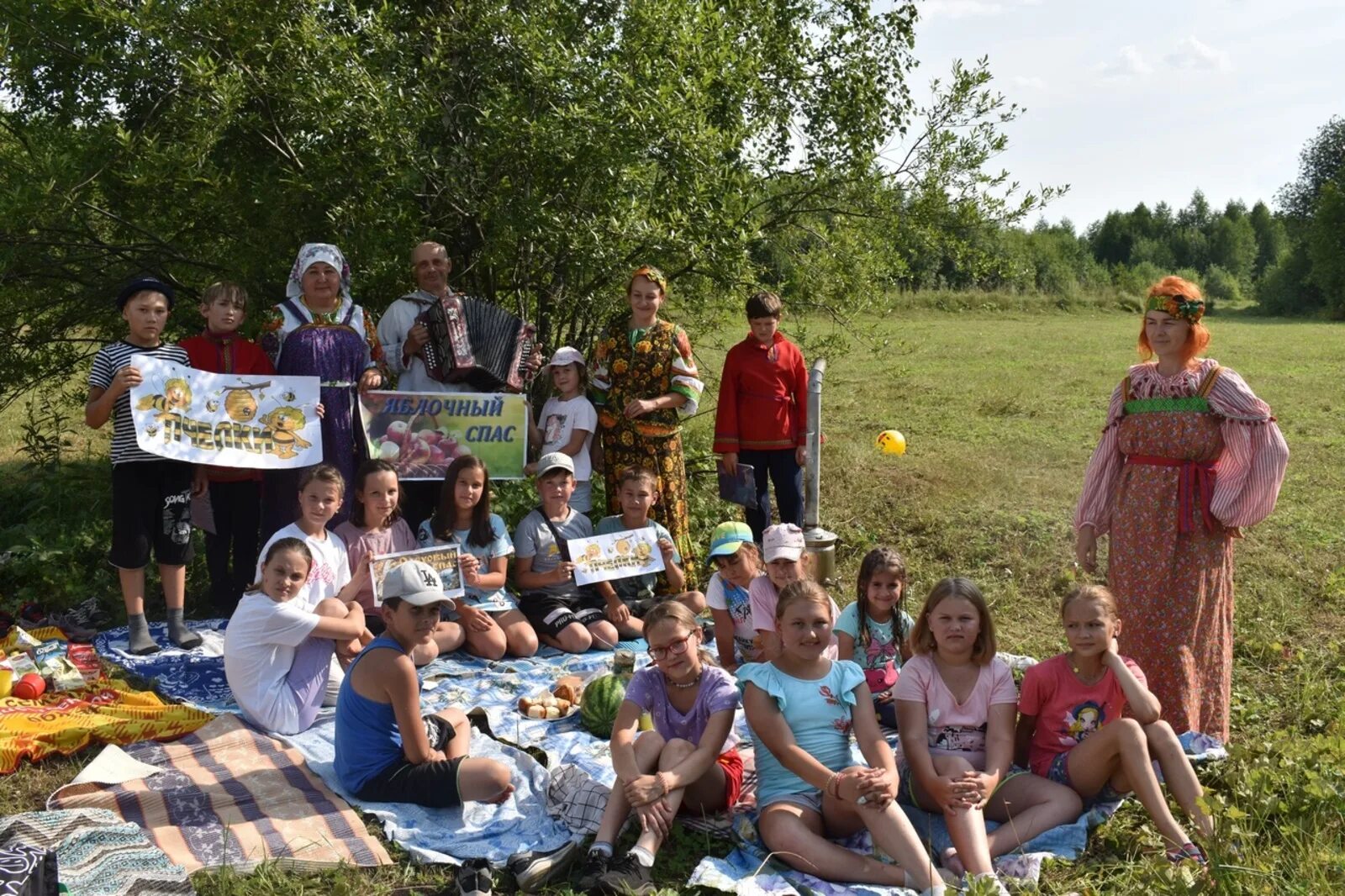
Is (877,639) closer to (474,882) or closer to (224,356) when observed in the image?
(474,882)

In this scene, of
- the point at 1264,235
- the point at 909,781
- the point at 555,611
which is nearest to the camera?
the point at 909,781

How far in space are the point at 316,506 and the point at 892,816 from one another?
3.43 metres

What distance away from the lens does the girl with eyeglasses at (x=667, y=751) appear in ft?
13.7

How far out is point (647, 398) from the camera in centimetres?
745

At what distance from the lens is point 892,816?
13.2ft

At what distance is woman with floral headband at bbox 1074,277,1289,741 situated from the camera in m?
5.09

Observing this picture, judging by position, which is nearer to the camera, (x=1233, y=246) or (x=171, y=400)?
(x=171, y=400)

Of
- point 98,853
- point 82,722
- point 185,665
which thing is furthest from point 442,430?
point 98,853

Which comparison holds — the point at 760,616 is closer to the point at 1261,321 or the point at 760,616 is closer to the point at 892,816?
the point at 892,816

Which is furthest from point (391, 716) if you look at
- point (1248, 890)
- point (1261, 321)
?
point (1261, 321)

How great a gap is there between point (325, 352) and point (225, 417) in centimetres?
71

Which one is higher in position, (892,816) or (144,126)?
(144,126)

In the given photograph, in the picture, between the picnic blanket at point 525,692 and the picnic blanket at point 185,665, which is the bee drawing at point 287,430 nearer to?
the picnic blanket at point 185,665

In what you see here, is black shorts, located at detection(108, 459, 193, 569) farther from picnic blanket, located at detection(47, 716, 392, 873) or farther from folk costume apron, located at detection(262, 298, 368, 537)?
picnic blanket, located at detection(47, 716, 392, 873)
